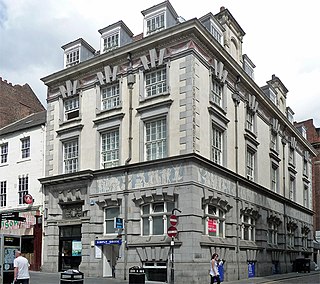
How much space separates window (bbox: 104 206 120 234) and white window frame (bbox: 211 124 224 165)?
6.35 m

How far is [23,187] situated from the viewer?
34938 mm

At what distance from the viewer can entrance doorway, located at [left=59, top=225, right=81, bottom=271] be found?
3005 cm

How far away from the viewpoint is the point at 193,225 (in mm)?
24812

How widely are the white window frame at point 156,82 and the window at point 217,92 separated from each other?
3.11 meters

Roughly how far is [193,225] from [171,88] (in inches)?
296

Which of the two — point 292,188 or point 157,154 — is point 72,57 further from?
point 292,188

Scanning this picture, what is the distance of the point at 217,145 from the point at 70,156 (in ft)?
31.5

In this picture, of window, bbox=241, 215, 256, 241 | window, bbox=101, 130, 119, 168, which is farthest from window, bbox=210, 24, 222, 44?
window, bbox=241, 215, 256, 241

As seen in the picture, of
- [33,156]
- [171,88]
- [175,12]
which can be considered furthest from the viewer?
[33,156]

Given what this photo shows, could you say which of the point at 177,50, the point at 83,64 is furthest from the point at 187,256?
the point at 83,64

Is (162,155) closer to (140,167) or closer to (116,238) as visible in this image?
(140,167)

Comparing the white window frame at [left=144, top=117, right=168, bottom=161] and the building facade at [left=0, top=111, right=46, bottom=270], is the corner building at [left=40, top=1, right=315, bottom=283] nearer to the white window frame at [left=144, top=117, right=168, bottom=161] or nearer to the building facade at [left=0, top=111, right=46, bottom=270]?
the white window frame at [left=144, top=117, right=168, bottom=161]

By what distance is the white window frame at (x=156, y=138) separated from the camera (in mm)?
27234

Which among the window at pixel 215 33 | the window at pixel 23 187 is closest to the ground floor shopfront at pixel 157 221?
the window at pixel 23 187
